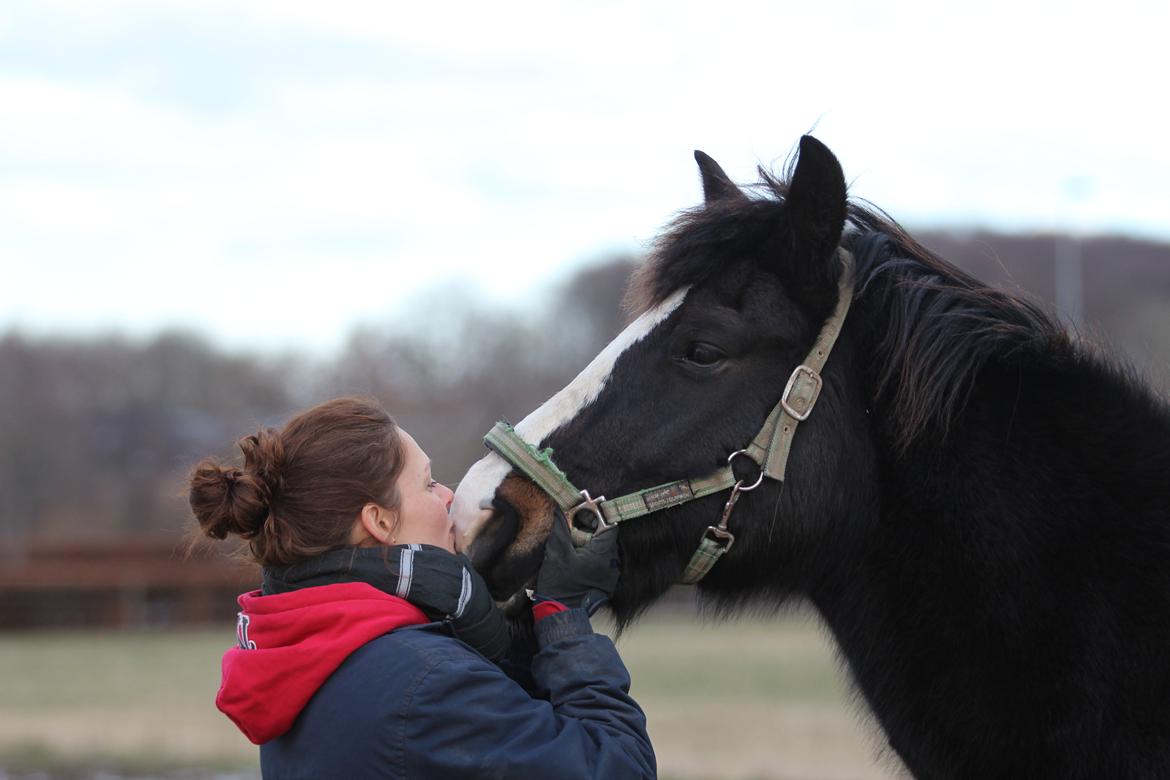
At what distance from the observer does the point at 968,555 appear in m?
3.05

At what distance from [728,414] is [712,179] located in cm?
102

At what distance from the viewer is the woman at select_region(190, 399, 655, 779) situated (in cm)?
252

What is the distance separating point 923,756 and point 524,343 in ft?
214

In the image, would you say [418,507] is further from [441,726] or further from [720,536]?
[720,536]

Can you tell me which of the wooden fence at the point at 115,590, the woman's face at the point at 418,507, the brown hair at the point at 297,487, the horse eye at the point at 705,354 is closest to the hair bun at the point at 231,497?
the brown hair at the point at 297,487

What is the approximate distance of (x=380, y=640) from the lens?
103 inches

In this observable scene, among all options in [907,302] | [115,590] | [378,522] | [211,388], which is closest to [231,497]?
[378,522]

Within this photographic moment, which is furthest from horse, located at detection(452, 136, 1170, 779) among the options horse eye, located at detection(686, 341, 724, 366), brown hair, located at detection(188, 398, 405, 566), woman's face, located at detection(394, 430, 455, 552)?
brown hair, located at detection(188, 398, 405, 566)

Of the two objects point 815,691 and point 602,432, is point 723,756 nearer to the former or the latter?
point 815,691

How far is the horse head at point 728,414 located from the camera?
10.4 ft

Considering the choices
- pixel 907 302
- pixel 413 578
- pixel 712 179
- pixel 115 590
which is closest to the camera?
pixel 413 578

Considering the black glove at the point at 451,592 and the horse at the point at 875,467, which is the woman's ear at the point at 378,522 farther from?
the horse at the point at 875,467

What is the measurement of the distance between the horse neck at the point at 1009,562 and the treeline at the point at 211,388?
1801 inches

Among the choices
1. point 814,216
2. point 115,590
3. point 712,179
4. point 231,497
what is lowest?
point 115,590
